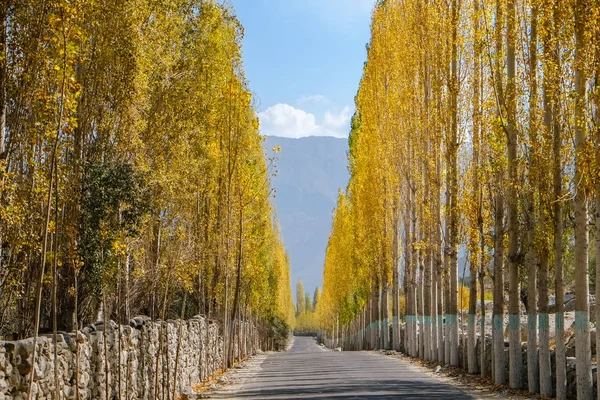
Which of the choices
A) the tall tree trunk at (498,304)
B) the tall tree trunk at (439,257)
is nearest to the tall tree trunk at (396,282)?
the tall tree trunk at (439,257)

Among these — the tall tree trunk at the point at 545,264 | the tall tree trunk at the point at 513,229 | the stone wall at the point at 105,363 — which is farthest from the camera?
the tall tree trunk at the point at 513,229

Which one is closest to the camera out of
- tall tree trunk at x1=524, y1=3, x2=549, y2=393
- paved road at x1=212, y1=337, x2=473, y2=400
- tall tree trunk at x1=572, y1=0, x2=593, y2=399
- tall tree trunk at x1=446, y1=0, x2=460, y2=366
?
tall tree trunk at x1=572, y1=0, x2=593, y2=399

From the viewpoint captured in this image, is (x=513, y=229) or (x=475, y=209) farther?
(x=475, y=209)

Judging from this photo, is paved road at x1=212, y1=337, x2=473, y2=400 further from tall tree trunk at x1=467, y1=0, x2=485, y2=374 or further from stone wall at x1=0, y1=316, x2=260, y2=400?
stone wall at x1=0, y1=316, x2=260, y2=400

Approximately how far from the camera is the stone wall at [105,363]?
7.73 metres

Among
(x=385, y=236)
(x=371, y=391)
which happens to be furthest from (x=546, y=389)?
(x=385, y=236)

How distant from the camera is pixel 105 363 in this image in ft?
34.7

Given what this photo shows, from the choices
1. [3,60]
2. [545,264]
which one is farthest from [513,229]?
[3,60]

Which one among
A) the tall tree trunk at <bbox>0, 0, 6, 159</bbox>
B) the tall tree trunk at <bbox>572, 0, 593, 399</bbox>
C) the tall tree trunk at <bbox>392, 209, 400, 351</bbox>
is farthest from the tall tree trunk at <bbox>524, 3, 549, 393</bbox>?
the tall tree trunk at <bbox>392, 209, 400, 351</bbox>

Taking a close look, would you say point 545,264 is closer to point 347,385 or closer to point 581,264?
point 581,264

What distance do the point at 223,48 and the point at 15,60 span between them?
1433 centimetres

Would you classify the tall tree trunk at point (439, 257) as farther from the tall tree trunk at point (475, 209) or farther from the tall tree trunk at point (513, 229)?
the tall tree trunk at point (513, 229)

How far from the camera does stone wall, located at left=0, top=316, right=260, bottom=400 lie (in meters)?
7.73

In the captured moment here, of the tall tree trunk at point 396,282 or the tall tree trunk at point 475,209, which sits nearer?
the tall tree trunk at point 475,209
